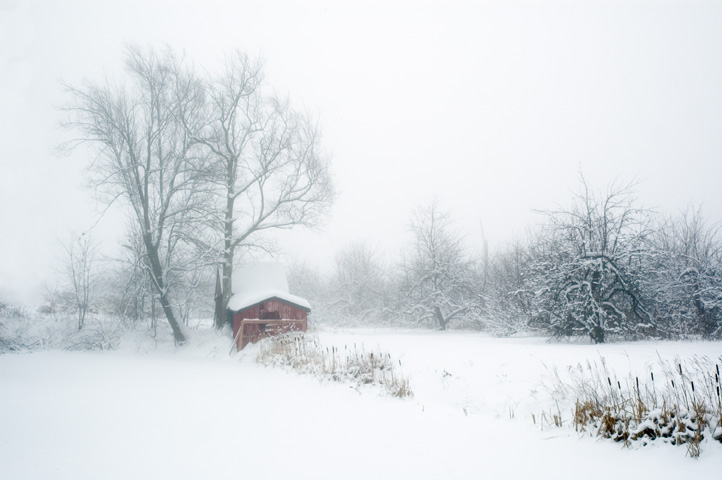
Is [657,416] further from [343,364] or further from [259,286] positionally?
[259,286]

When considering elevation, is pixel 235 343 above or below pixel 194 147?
below

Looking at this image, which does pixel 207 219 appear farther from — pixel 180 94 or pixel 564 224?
pixel 564 224

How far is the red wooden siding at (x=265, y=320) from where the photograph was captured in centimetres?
1708

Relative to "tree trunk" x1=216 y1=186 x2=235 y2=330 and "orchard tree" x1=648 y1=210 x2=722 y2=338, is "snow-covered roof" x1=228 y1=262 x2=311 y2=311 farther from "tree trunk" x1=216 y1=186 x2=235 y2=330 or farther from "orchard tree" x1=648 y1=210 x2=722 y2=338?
"orchard tree" x1=648 y1=210 x2=722 y2=338

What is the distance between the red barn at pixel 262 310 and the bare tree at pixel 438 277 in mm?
11811

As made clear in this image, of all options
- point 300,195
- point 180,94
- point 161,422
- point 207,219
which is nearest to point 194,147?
point 180,94

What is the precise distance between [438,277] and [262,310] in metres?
15.0

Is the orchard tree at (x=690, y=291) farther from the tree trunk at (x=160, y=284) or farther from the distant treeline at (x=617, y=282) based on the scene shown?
the tree trunk at (x=160, y=284)

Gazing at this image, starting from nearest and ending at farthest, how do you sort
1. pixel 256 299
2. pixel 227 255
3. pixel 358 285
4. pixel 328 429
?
pixel 328 429
pixel 256 299
pixel 227 255
pixel 358 285

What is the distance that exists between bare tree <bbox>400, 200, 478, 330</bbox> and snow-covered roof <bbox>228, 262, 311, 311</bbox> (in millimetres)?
11421

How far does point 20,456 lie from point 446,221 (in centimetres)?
2745

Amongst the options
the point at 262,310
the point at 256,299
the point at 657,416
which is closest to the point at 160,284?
the point at 256,299

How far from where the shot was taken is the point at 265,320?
674 inches

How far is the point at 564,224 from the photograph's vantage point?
13.2 m
